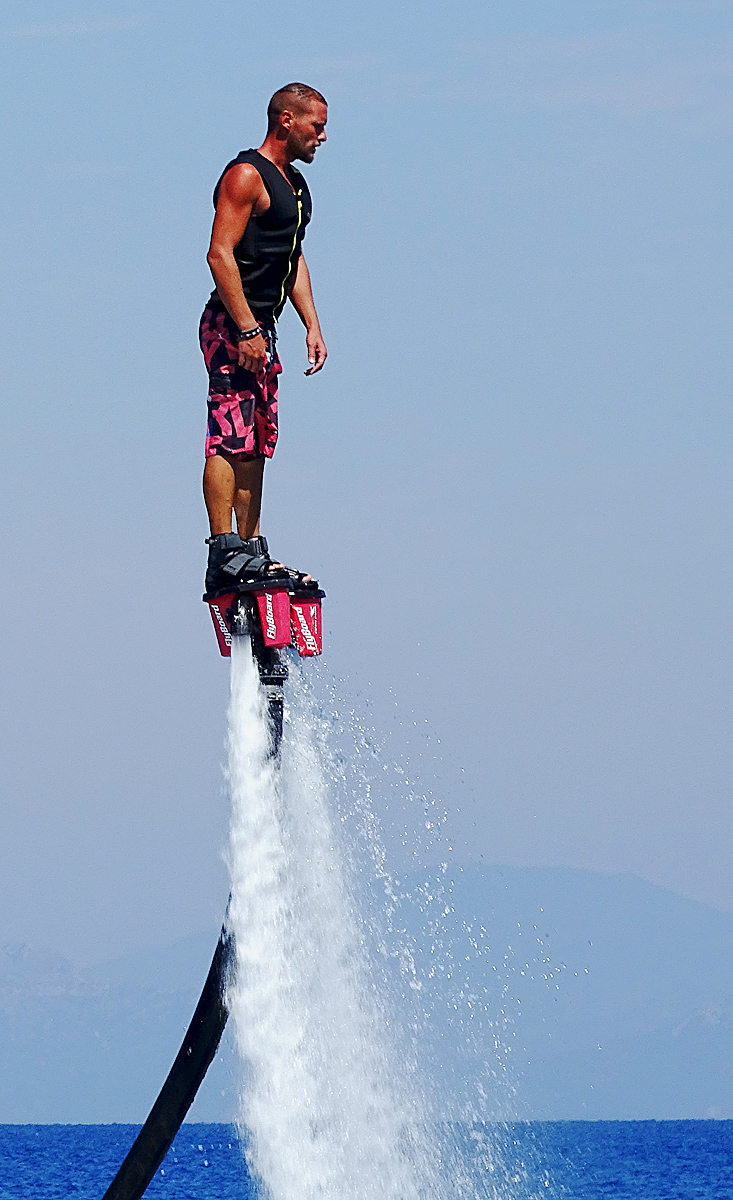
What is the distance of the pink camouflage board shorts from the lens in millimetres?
15352

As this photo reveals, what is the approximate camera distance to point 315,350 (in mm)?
15852

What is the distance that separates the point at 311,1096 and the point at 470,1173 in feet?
15.1

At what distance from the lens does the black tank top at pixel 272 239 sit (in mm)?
15188

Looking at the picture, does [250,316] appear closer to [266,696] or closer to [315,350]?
[315,350]

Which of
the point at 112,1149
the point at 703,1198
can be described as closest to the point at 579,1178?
the point at 703,1198

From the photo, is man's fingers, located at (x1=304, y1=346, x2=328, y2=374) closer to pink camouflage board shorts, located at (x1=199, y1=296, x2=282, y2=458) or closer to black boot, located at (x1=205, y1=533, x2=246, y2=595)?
pink camouflage board shorts, located at (x1=199, y1=296, x2=282, y2=458)

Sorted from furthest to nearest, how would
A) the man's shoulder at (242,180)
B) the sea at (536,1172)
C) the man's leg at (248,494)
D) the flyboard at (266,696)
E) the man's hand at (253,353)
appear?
the sea at (536,1172) < the man's leg at (248,494) < the flyboard at (266,696) < the man's hand at (253,353) < the man's shoulder at (242,180)

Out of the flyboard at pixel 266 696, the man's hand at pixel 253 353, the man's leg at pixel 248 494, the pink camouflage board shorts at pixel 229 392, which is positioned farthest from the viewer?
the man's leg at pixel 248 494

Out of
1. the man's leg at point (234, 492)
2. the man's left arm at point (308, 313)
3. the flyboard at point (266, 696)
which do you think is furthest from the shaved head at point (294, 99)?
the flyboard at point (266, 696)

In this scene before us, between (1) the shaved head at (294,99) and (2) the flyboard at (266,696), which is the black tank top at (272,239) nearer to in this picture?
(1) the shaved head at (294,99)

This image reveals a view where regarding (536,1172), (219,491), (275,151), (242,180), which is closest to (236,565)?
(219,491)

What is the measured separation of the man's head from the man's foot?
2.80 metres

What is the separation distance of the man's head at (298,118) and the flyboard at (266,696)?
125 inches

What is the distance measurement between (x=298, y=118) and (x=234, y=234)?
0.97 metres
